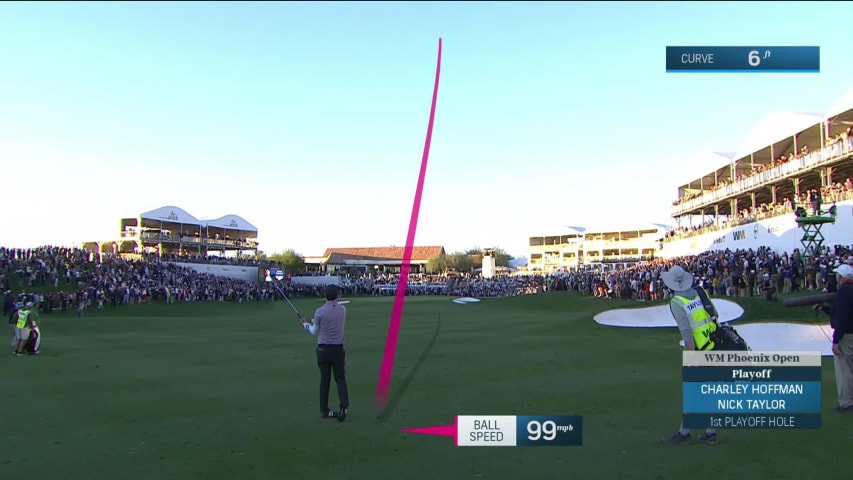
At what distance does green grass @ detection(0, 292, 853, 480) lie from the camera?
5320 mm

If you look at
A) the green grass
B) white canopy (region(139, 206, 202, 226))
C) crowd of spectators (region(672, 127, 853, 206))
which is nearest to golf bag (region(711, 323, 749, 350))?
the green grass

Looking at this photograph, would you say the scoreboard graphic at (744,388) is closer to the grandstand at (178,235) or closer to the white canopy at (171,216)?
the grandstand at (178,235)

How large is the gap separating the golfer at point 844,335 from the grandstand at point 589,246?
77.0m

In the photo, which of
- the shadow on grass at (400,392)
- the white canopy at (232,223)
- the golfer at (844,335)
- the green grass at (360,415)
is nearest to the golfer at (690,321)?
the green grass at (360,415)

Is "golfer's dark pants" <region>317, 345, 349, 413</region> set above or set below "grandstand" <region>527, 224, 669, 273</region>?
below

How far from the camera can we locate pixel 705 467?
5199 millimetres

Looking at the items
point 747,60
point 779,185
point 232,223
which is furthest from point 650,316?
point 232,223

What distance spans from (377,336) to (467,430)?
1196 cm

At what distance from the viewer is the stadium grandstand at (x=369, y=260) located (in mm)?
103250

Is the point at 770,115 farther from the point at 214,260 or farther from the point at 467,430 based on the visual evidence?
the point at 214,260

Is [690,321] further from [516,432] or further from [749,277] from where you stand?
[749,277]

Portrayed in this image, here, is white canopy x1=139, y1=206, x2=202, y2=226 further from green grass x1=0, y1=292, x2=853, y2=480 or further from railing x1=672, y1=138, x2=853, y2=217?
railing x1=672, y1=138, x2=853, y2=217

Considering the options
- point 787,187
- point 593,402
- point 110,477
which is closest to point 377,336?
point 593,402

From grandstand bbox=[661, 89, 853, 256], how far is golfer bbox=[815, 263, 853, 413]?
19585 mm
